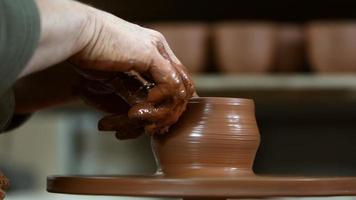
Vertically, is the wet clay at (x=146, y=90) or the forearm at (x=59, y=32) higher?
the forearm at (x=59, y=32)

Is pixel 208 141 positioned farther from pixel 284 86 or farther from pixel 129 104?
pixel 284 86

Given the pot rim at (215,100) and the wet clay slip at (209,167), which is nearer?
the wet clay slip at (209,167)

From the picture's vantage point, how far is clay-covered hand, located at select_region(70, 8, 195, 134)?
0.88m

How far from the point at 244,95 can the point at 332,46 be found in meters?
0.27

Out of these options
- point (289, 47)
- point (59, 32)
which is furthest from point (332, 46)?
point (59, 32)

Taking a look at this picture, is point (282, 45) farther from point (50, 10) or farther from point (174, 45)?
point (50, 10)

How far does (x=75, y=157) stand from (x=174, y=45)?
0.71 metres

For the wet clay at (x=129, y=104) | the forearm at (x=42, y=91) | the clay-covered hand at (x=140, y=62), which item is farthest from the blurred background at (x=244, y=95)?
the clay-covered hand at (x=140, y=62)

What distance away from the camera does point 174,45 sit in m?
1.93

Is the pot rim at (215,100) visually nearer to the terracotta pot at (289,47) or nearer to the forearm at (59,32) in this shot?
the forearm at (59,32)

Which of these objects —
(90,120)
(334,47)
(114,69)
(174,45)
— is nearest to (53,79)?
(114,69)

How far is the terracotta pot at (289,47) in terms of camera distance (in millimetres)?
1955

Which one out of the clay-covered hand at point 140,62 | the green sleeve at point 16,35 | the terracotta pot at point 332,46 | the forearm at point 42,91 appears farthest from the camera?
the terracotta pot at point 332,46

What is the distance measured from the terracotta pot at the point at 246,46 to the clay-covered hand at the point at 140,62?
1001 millimetres
